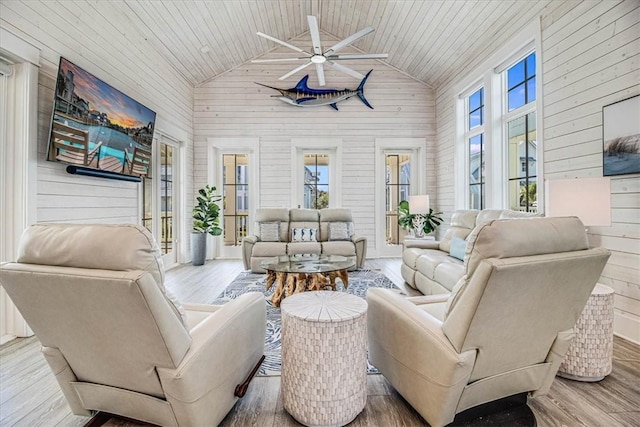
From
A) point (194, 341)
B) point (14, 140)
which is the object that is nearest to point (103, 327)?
point (194, 341)

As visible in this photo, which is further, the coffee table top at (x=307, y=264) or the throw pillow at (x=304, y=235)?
the throw pillow at (x=304, y=235)

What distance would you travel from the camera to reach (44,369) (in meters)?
2.13

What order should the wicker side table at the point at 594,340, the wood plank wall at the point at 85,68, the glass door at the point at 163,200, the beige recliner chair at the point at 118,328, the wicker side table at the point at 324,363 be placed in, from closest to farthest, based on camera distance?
1. the beige recliner chair at the point at 118,328
2. the wicker side table at the point at 324,363
3. the wicker side table at the point at 594,340
4. the wood plank wall at the point at 85,68
5. the glass door at the point at 163,200

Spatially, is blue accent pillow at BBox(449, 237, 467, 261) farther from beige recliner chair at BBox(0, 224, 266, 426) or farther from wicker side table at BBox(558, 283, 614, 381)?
beige recliner chair at BBox(0, 224, 266, 426)

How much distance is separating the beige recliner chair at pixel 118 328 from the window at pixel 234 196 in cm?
493

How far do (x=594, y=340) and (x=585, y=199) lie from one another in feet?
2.80

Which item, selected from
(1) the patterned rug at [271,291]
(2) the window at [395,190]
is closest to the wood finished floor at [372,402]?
(1) the patterned rug at [271,291]

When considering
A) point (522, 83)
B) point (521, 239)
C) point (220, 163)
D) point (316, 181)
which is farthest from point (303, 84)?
point (521, 239)

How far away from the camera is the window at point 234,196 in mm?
6375

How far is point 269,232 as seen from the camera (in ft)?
16.5

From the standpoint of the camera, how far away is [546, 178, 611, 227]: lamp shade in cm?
199

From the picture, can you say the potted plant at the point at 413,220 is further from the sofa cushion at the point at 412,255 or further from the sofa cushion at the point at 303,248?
the sofa cushion at the point at 303,248

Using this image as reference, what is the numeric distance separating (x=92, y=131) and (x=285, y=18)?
11.9ft

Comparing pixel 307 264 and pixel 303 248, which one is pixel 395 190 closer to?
pixel 303 248
